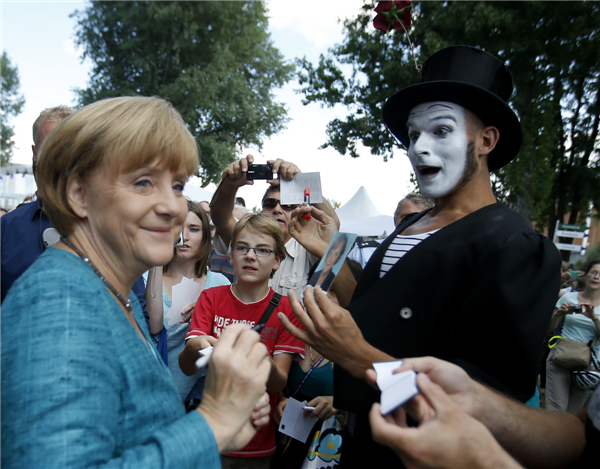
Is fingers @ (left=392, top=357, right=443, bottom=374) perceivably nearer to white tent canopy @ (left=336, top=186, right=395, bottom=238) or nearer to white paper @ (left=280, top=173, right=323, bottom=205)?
white paper @ (left=280, top=173, right=323, bottom=205)

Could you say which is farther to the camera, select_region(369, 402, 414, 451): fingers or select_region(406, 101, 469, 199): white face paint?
select_region(406, 101, 469, 199): white face paint

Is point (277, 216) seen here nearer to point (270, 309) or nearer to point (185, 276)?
point (185, 276)

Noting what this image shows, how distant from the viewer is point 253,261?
2781 millimetres

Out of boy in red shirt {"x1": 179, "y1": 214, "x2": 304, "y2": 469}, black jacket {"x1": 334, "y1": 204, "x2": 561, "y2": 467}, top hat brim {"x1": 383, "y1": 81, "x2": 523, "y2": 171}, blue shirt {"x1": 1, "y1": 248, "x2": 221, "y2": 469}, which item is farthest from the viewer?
boy in red shirt {"x1": 179, "y1": 214, "x2": 304, "y2": 469}

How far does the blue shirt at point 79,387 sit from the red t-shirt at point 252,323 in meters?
1.49

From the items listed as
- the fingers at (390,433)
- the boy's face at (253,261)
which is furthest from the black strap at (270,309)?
the fingers at (390,433)

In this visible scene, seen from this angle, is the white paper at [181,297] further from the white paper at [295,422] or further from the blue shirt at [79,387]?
the blue shirt at [79,387]

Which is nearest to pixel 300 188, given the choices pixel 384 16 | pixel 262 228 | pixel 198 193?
pixel 262 228

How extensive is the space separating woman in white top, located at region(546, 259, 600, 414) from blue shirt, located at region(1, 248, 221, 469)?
18.1ft

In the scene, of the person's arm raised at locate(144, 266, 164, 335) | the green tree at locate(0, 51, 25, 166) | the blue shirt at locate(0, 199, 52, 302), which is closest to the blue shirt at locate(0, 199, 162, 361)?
the blue shirt at locate(0, 199, 52, 302)

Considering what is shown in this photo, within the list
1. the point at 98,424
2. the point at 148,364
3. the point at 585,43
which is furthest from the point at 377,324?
the point at 585,43

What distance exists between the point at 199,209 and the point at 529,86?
35.3 ft

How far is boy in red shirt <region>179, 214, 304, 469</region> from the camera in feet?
8.06

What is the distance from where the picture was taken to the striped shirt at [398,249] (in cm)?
175
